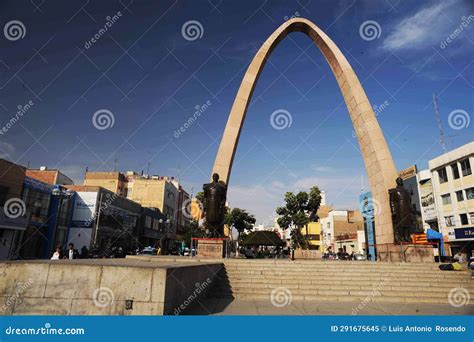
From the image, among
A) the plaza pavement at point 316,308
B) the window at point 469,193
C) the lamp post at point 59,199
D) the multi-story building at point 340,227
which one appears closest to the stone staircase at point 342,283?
the plaza pavement at point 316,308

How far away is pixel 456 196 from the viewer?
29.8 meters

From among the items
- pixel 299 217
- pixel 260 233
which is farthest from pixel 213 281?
pixel 299 217

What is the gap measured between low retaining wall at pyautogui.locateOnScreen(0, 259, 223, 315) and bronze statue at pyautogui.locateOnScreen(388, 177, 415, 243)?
13.2 metres

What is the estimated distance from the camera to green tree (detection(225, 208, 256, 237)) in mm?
56844

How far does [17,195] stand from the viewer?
2688cm

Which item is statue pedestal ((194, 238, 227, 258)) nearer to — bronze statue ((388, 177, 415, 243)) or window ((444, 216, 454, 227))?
bronze statue ((388, 177, 415, 243))

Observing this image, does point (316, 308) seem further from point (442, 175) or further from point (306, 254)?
point (442, 175)

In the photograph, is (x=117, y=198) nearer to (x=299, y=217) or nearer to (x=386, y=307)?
(x=299, y=217)

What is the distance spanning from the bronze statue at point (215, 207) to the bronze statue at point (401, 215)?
892 cm

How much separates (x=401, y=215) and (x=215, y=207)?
9437 mm

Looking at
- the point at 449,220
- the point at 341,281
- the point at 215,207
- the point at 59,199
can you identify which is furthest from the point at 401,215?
the point at 59,199

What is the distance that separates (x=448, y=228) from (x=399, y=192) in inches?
811

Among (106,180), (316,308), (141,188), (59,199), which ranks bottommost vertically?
(316,308)

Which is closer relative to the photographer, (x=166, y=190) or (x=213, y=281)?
(x=213, y=281)
